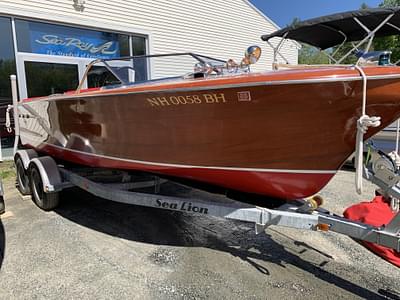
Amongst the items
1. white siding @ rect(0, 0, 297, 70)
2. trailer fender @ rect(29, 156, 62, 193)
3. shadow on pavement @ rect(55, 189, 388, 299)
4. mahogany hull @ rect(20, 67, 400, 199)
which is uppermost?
white siding @ rect(0, 0, 297, 70)

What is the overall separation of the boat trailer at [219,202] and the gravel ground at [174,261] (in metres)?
0.41

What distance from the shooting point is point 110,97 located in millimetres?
3270

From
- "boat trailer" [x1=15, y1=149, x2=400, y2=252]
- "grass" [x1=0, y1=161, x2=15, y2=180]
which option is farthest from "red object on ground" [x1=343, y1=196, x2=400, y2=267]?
"grass" [x1=0, y1=161, x2=15, y2=180]

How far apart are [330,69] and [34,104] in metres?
4.12

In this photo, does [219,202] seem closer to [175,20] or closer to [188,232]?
[188,232]

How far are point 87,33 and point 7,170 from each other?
3.71m

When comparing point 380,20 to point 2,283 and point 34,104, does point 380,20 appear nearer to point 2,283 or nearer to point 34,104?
point 2,283

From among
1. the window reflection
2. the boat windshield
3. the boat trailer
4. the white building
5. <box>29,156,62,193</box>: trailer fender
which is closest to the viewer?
the boat trailer

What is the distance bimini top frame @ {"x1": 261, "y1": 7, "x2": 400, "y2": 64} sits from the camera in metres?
3.15

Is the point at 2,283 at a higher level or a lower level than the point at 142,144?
lower

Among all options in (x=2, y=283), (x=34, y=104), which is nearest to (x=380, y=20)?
(x=2, y=283)

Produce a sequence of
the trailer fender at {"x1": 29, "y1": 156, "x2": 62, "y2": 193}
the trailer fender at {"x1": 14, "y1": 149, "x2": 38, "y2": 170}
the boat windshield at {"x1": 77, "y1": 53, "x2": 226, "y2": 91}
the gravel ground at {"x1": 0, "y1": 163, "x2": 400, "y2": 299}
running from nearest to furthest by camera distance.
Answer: the gravel ground at {"x1": 0, "y1": 163, "x2": 400, "y2": 299} → the boat windshield at {"x1": 77, "y1": 53, "x2": 226, "y2": 91} → the trailer fender at {"x1": 29, "y1": 156, "x2": 62, "y2": 193} → the trailer fender at {"x1": 14, "y1": 149, "x2": 38, "y2": 170}

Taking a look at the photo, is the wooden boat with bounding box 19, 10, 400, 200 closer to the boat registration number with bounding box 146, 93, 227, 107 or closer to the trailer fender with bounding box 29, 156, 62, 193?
the boat registration number with bounding box 146, 93, 227, 107

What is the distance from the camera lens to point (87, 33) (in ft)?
26.3
